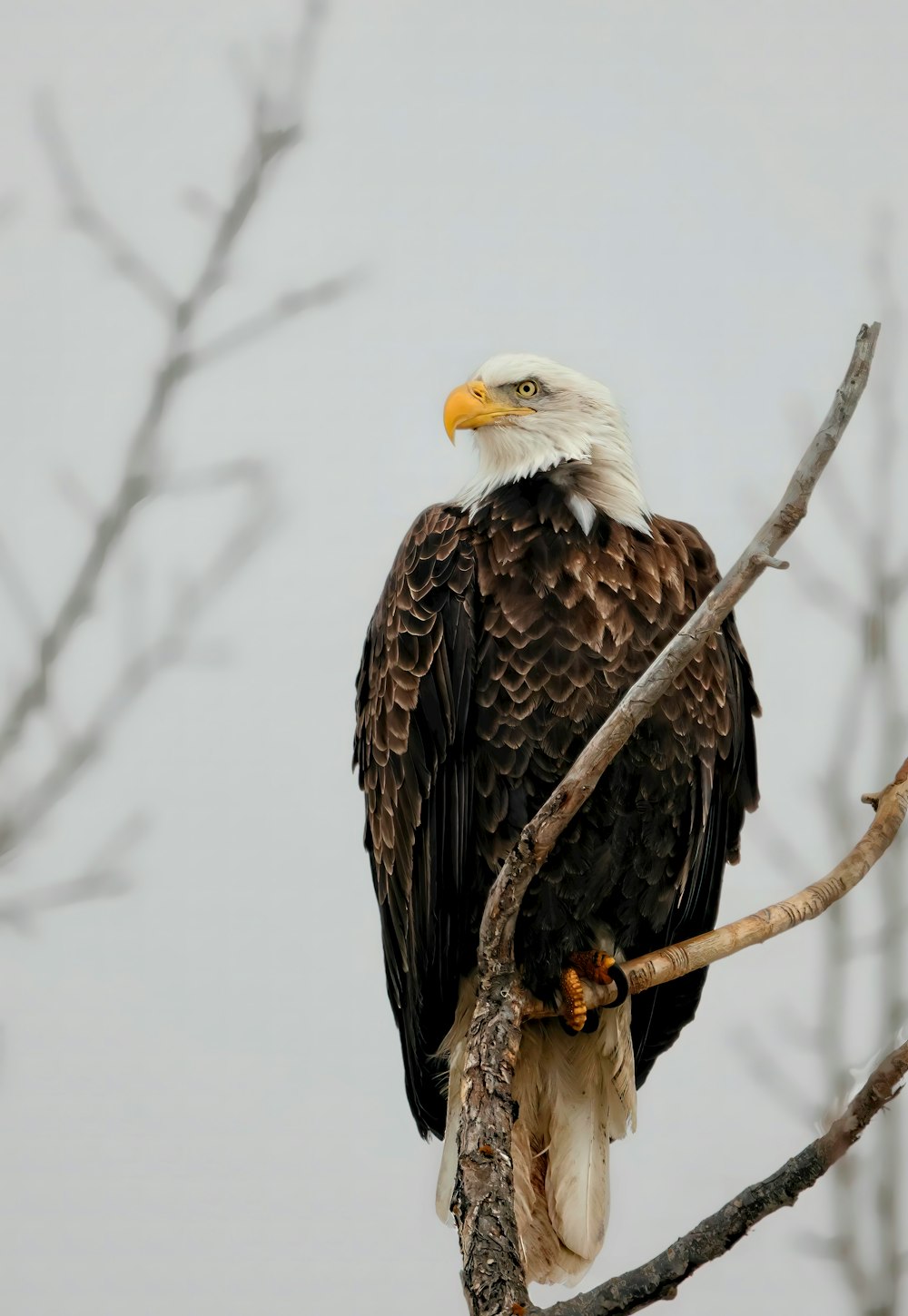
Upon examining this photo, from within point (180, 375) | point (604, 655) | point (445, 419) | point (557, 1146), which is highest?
point (180, 375)

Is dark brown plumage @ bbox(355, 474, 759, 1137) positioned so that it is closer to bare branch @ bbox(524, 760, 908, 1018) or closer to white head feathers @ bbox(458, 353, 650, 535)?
white head feathers @ bbox(458, 353, 650, 535)

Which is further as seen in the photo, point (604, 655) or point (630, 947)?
point (630, 947)

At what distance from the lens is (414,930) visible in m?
3.27

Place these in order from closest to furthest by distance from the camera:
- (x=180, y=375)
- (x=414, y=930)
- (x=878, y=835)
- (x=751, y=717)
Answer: (x=180, y=375), (x=878, y=835), (x=414, y=930), (x=751, y=717)

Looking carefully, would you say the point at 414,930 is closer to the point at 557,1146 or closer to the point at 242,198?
the point at 557,1146

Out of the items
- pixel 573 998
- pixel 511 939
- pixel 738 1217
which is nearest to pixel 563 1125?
pixel 573 998

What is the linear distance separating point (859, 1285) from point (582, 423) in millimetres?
1985

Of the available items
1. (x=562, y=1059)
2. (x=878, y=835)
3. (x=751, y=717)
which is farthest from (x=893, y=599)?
(x=562, y=1059)

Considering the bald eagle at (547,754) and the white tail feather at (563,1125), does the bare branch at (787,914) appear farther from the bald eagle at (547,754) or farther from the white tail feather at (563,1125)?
the white tail feather at (563,1125)

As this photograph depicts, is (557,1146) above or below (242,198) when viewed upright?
below

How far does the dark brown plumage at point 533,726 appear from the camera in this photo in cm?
307

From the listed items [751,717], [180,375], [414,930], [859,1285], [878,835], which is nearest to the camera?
[180,375]

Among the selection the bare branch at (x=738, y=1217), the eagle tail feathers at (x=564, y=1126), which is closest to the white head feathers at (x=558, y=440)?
the eagle tail feathers at (x=564, y=1126)

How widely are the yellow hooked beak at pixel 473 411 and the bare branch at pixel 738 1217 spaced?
179 cm
